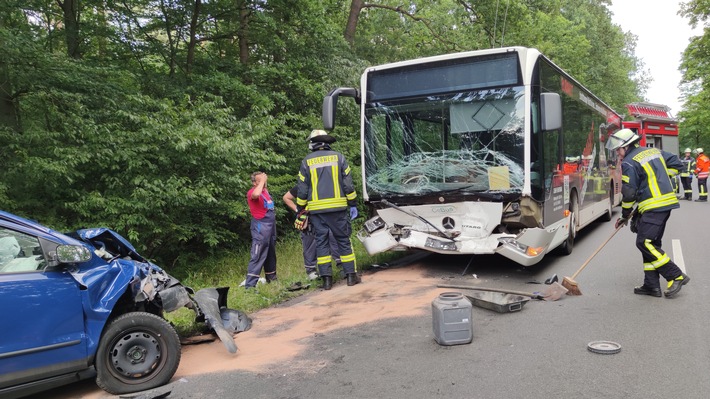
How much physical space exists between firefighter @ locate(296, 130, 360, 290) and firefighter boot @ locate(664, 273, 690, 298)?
3694mm

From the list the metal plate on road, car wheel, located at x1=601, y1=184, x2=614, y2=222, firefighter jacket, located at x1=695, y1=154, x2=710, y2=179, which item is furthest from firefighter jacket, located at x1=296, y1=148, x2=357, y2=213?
firefighter jacket, located at x1=695, y1=154, x2=710, y2=179

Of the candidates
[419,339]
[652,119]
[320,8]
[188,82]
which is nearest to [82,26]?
[188,82]

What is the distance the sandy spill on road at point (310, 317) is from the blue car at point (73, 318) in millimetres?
432

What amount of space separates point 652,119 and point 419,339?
67.6 ft

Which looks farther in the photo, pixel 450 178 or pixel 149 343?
pixel 450 178

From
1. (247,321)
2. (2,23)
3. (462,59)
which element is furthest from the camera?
(2,23)

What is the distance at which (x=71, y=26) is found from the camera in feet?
33.9

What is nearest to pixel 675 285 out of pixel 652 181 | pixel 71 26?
pixel 652 181

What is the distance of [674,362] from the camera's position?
3.78 metres

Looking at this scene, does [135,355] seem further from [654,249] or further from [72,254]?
[654,249]

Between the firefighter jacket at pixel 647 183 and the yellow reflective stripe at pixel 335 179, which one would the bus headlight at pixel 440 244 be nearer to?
the yellow reflective stripe at pixel 335 179

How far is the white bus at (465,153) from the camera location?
6.59 meters

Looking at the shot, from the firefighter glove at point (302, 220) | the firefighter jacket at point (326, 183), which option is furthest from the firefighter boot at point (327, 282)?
the firefighter jacket at point (326, 183)

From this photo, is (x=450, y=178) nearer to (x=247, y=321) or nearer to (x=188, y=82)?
(x=247, y=321)
